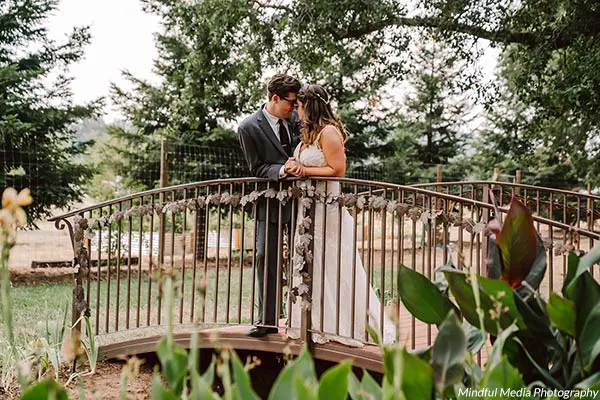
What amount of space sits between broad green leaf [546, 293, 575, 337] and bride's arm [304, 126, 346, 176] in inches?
116

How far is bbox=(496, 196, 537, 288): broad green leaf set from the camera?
163 cm

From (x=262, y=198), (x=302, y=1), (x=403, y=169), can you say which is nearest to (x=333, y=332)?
(x=262, y=198)

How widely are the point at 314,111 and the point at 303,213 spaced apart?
70 centimetres

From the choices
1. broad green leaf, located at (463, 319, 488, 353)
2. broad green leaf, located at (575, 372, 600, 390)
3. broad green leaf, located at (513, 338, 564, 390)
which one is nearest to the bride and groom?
broad green leaf, located at (463, 319, 488, 353)

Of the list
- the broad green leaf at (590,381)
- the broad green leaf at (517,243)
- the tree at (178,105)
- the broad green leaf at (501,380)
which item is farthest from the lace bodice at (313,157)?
the tree at (178,105)

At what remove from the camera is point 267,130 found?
183 inches

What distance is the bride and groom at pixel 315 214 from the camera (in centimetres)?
445

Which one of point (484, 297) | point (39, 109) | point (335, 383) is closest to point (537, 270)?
point (484, 297)

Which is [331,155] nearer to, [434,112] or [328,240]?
[328,240]

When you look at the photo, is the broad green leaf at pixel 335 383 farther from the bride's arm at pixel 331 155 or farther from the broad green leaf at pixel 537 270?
the bride's arm at pixel 331 155

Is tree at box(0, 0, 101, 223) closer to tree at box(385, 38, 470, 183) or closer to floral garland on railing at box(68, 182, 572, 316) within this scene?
floral garland on railing at box(68, 182, 572, 316)

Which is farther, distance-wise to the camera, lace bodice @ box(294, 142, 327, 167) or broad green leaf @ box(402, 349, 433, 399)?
lace bodice @ box(294, 142, 327, 167)

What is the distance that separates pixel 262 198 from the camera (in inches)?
184

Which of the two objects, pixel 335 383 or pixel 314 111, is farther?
pixel 314 111
